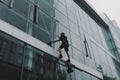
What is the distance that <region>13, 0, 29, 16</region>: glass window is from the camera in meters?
9.79

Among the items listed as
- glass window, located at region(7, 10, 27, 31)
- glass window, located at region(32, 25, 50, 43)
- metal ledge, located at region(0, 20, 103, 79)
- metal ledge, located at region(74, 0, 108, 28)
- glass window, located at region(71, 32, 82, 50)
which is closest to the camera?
metal ledge, located at region(0, 20, 103, 79)

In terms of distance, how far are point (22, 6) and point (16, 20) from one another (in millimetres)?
1384

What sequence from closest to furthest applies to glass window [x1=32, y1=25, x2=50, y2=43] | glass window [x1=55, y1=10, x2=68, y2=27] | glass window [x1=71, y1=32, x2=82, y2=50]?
1. glass window [x1=32, y1=25, x2=50, y2=43]
2. glass window [x1=55, y1=10, x2=68, y2=27]
3. glass window [x1=71, y1=32, x2=82, y2=50]

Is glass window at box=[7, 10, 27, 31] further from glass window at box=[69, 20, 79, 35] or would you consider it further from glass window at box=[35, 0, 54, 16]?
glass window at box=[69, 20, 79, 35]

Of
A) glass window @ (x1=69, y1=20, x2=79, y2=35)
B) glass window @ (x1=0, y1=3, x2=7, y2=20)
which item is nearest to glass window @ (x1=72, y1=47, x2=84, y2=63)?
glass window @ (x1=69, y1=20, x2=79, y2=35)

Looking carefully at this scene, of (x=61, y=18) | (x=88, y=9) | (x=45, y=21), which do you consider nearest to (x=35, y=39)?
(x=45, y=21)

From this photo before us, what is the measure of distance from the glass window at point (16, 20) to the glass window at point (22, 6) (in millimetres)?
430

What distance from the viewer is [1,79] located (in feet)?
22.5

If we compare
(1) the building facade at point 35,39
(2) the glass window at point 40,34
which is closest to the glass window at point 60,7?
(1) the building facade at point 35,39

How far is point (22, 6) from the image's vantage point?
10.3m

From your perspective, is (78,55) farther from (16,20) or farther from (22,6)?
(16,20)

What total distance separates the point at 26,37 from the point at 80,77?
5.51 m

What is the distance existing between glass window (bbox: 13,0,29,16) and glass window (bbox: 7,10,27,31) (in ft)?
1.41

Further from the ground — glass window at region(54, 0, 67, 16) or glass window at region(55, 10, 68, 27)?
glass window at region(54, 0, 67, 16)
